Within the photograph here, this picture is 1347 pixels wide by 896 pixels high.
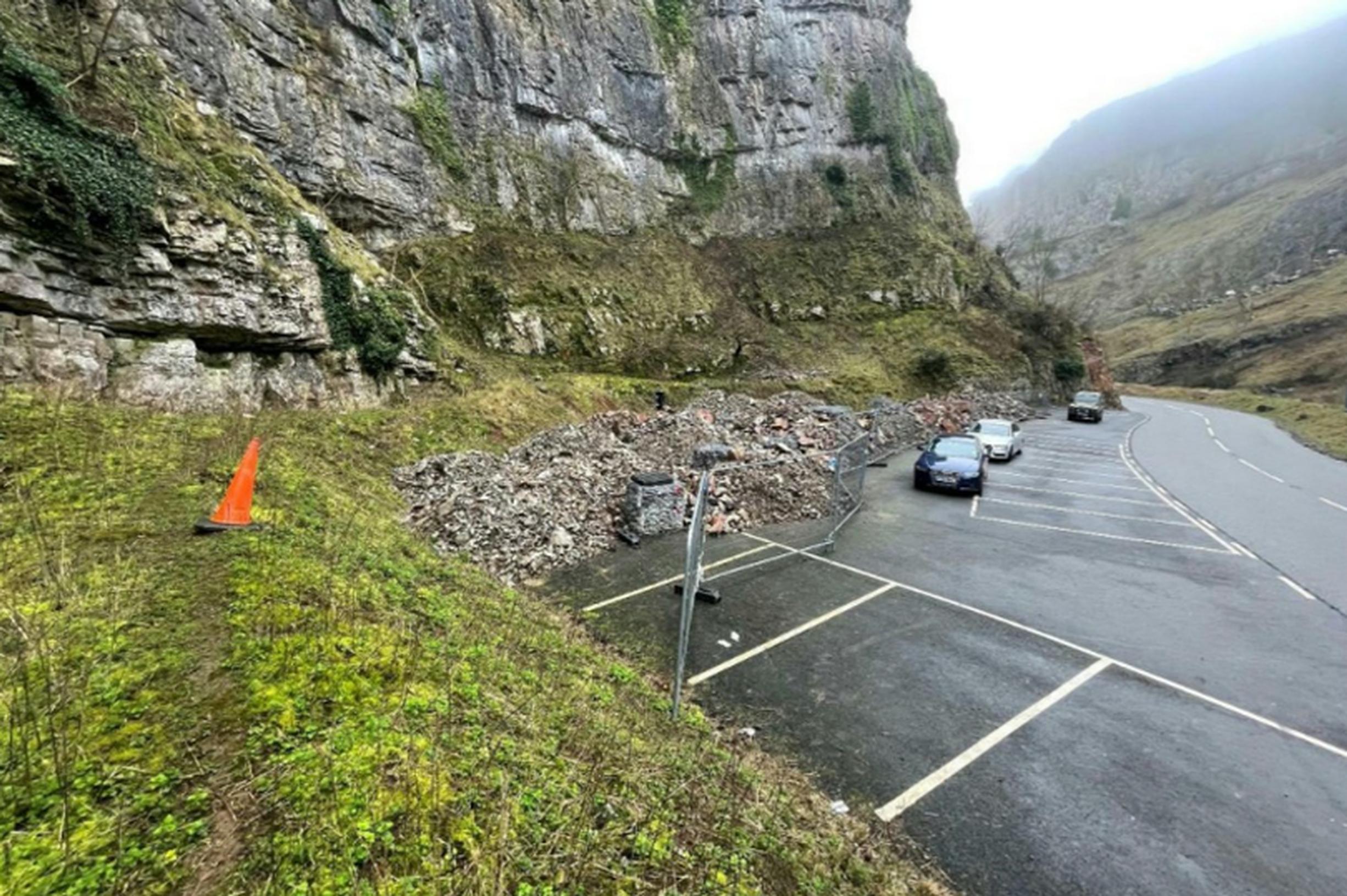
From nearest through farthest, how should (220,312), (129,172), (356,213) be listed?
(129,172) < (220,312) < (356,213)

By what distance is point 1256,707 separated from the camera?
623 cm

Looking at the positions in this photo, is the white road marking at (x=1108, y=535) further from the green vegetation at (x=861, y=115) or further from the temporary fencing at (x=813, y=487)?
the green vegetation at (x=861, y=115)

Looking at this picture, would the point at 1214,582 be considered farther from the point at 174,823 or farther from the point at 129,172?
the point at 129,172

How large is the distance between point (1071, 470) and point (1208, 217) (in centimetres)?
13323

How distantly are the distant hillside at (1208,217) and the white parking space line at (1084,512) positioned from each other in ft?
138

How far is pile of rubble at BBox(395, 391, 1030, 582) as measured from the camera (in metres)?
9.88

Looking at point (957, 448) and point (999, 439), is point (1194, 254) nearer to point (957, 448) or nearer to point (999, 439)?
point (999, 439)

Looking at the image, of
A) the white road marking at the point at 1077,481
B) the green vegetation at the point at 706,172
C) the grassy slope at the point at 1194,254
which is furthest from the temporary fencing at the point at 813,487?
the grassy slope at the point at 1194,254

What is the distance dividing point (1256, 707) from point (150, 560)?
1177 centimetres

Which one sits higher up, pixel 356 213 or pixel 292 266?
pixel 356 213

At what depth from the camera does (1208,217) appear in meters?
106

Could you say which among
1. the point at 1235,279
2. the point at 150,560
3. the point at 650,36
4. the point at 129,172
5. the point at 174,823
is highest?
the point at 650,36

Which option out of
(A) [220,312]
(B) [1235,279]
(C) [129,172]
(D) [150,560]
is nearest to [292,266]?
(A) [220,312]

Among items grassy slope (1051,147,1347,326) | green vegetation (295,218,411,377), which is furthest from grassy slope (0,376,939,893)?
grassy slope (1051,147,1347,326)
